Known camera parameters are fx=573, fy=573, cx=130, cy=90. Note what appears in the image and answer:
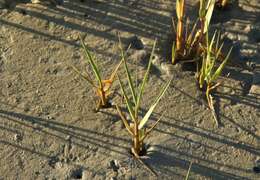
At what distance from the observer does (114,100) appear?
2.20m

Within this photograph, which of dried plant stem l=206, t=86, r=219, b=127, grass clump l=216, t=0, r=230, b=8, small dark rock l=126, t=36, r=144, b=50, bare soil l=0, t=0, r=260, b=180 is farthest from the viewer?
grass clump l=216, t=0, r=230, b=8

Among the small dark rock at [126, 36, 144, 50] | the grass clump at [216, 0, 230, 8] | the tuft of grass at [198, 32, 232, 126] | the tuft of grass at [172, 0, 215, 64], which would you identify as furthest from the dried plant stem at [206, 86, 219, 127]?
the grass clump at [216, 0, 230, 8]

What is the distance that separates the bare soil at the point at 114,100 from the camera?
80.4 inches

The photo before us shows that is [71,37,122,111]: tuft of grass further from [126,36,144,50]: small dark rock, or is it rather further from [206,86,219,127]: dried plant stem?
[206,86,219,127]: dried plant stem

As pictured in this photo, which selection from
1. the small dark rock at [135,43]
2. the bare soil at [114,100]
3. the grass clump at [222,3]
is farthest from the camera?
the grass clump at [222,3]

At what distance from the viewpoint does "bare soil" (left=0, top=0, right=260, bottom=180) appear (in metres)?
2.04

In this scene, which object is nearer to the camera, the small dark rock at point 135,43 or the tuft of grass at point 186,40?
the tuft of grass at point 186,40

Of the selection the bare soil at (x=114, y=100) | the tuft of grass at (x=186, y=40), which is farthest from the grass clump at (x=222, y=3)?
the tuft of grass at (x=186, y=40)

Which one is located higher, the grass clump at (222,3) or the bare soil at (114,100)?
the grass clump at (222,3)

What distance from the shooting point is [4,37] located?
236cm

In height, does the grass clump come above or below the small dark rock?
above

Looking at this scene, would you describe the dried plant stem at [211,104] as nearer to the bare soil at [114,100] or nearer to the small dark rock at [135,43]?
the bare soil at [114,100]

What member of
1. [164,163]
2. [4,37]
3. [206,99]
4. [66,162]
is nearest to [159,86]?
[206,99]

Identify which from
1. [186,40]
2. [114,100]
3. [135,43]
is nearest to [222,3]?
[186,40]
